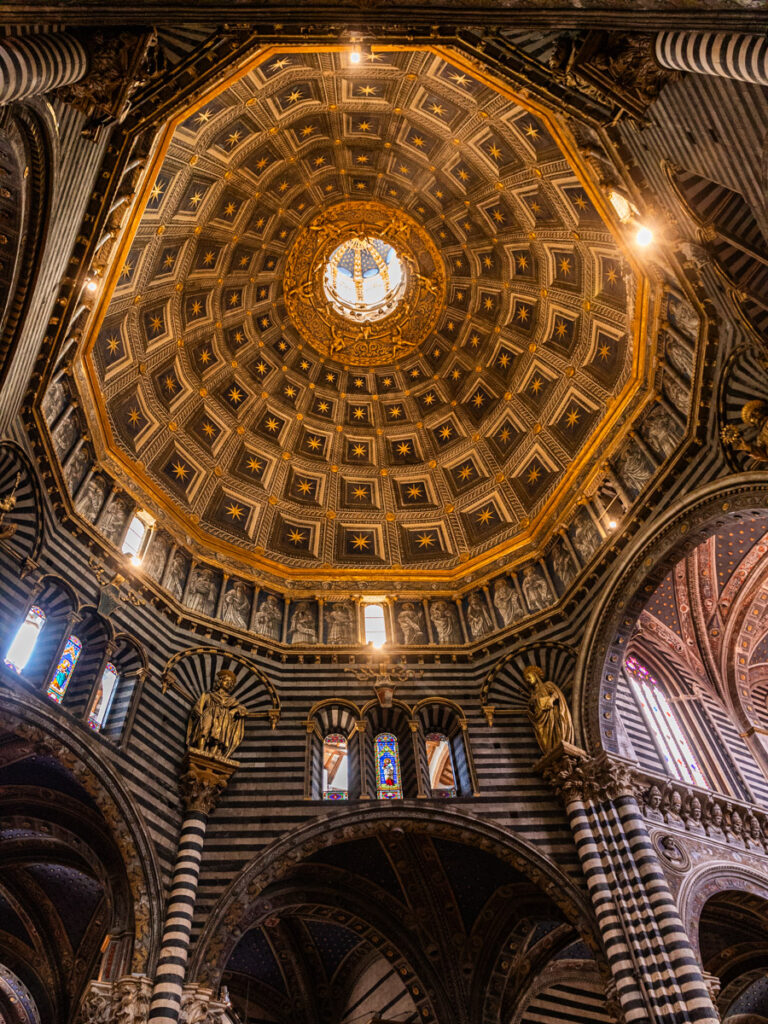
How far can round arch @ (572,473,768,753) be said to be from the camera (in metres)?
18.3

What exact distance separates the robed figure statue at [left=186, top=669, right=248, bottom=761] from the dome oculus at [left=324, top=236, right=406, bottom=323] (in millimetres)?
15629

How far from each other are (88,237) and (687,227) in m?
12.1

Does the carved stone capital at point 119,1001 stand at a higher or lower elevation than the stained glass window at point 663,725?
lower

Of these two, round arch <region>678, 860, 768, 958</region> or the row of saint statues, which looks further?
the row of saint statues

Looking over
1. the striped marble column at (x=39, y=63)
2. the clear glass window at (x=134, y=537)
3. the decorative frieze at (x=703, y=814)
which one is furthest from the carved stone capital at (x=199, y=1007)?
the striped marble column at (x=39, y=63)

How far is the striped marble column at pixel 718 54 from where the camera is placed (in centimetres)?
1031

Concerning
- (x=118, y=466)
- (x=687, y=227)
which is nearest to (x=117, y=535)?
(x=118, y=466)

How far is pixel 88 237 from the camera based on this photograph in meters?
15.6

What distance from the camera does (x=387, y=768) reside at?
19.5m

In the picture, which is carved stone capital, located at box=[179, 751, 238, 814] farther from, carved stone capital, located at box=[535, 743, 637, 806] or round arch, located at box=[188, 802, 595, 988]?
carved stone capital, located at box=[535, 743, 637, 806]

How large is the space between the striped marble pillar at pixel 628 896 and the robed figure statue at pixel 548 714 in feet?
1.70

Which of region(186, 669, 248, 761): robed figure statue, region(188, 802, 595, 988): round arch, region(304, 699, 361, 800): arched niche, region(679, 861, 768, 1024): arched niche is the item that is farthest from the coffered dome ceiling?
region(679, 861, 768, 1024): arched niche

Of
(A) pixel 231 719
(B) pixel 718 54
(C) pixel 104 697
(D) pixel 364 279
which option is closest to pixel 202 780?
(A) pixel 231 719

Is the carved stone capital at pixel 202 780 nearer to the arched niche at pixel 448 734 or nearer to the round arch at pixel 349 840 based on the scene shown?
the round arch at pixel 349 840
